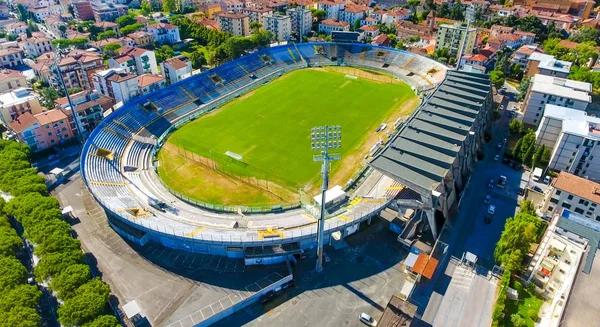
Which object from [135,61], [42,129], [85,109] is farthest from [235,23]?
→ [42,129]

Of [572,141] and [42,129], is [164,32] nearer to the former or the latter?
[42,129]

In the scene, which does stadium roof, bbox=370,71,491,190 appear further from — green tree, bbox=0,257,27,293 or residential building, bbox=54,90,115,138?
residential building, bbox=54,90,115,138

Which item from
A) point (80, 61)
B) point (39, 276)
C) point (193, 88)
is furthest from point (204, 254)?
point (80, 61)

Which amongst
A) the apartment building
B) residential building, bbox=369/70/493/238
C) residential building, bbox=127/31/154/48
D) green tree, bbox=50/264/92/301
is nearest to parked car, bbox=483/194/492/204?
residential building, bbox=369/70/493/238

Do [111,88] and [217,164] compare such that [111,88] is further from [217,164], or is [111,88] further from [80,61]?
[217,164]

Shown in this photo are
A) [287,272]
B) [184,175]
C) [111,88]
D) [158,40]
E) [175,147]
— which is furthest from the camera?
[158,40]

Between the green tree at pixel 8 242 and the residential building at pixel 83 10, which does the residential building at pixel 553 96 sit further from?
the residential building at pixel 83 10

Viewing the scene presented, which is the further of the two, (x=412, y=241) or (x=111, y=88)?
(x=111, y=88)
